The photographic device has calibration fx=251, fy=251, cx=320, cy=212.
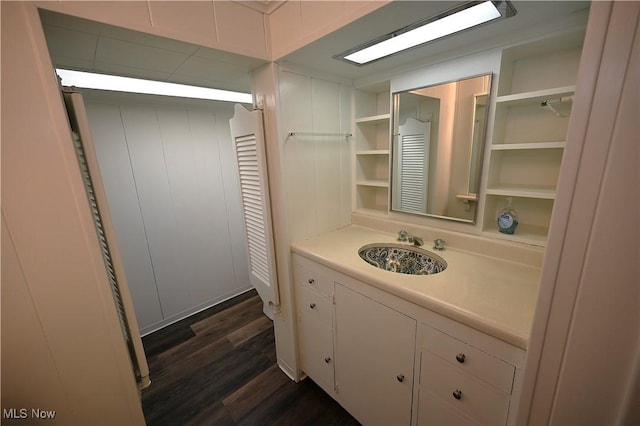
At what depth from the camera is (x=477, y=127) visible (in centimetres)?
125

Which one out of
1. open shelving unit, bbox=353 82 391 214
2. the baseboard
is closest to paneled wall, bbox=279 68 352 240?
open shelving unit, bbox=353 82 391 214

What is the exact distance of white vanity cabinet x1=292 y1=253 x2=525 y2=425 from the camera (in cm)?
84

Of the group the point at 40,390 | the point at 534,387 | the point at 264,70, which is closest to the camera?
the point at 534,387

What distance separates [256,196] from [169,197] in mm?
1179

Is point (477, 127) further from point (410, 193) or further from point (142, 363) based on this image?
point (142, 363)

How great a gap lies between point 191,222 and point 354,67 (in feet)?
6.44

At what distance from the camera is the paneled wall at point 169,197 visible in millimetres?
1986

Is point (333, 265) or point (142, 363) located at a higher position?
point (333, 265)

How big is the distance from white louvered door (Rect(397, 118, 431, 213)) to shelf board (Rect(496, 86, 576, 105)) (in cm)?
38

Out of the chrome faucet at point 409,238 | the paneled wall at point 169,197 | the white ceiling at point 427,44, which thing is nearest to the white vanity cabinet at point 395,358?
the chrome faucet at point 409,238

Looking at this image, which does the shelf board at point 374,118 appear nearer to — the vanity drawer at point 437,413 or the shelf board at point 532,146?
the shelf board at point 532,146

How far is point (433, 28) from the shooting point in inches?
40.6

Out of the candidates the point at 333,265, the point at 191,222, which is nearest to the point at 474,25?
the point at 333,265

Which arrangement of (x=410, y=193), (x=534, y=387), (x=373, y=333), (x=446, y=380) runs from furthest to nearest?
(x=410, y=193)
(x=373, y=333)
(x=446, y=380)
(x=534, y=387)
